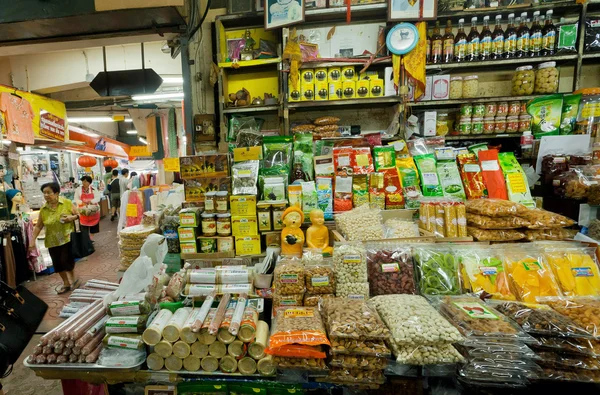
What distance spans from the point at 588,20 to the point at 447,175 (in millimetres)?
2062

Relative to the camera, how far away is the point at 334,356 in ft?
3.92

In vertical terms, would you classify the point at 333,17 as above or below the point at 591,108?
above

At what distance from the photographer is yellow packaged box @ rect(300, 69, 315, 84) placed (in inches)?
117

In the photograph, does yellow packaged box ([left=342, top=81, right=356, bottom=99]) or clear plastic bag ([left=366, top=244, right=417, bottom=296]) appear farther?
yellow packaged box ([left=342, top=81, right=356, bottom=99])

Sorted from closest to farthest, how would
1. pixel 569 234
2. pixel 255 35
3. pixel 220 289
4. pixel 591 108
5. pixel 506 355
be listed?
pixel 506 355 < pixel 220 289 < pixel 569 234 < pixel 591 108 < pixel 255 35

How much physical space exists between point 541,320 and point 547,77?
2649 millimetres

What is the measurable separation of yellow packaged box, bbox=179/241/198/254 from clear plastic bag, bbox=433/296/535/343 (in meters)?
1.88

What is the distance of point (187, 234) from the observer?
244 centimetres

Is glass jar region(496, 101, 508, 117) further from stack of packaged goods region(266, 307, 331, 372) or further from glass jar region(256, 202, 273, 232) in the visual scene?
stack of packaged goods region(266, 307, 331, 372)

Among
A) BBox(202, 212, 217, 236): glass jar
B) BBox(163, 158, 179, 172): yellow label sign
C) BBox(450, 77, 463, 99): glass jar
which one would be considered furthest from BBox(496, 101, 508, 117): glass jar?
BBox(163, 158, 179, 172): yellow label sign

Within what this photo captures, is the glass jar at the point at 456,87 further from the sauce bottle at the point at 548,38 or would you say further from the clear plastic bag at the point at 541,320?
the clear plastic bag at the point at 541,320

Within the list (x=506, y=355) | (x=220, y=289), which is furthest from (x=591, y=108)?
(x=220, y=289)

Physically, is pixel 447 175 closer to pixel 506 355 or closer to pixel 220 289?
pixel 506 355

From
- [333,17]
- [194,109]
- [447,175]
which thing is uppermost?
[333,17]
